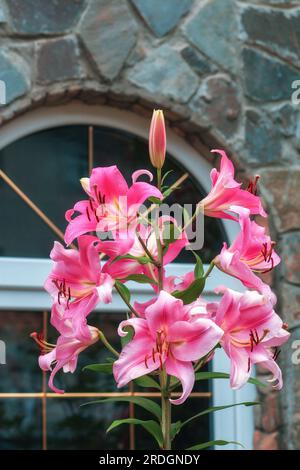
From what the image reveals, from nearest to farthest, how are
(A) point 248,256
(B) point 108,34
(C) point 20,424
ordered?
(A) point 248,256 → (C) point 20,424 → (B) point 108,34

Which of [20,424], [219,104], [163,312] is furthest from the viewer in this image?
[219,104]

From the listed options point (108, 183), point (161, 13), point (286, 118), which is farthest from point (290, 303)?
point (108, 183)

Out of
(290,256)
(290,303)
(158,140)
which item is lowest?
(158,140)

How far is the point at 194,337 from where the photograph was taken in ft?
3.13

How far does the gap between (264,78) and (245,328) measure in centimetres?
178

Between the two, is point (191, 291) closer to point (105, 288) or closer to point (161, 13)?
point (105, 288)

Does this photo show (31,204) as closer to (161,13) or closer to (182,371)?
(161,13)

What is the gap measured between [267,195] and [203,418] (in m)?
0.72

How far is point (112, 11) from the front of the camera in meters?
2.49

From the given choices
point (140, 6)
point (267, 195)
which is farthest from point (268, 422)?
point (140, 6)

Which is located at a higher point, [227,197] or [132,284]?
[132,284]

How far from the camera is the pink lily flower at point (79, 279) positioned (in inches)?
40.1

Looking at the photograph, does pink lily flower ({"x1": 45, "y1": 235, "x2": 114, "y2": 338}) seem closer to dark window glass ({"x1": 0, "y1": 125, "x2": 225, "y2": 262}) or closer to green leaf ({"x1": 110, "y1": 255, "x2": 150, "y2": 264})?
green leaf ({"x1": 110, "y1": 255, "x2": 150, "y2": 264})

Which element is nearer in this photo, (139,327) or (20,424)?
(139,327)
